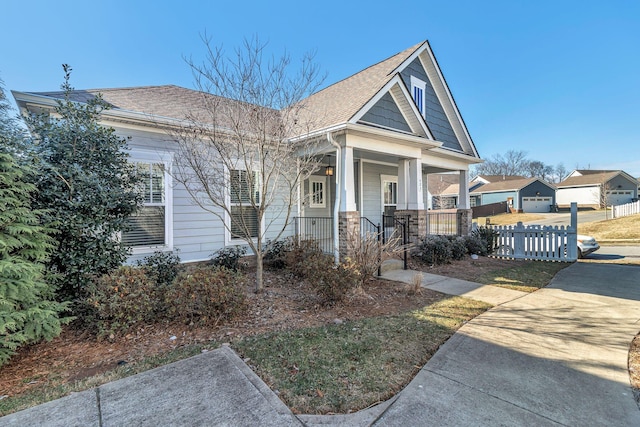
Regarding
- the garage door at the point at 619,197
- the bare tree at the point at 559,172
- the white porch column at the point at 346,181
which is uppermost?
the bare tree at the point at 559,172

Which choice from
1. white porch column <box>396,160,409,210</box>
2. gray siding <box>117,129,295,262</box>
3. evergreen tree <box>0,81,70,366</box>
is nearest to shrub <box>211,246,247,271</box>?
gray siding <box>117,129,295,262</box>

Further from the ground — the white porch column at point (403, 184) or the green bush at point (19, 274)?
the white porch column at point (403, 184)

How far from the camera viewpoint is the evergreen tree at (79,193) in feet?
13.2

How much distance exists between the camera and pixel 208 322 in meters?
4.04

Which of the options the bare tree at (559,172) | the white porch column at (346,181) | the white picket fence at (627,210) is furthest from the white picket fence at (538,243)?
the bare tree at (559,172)

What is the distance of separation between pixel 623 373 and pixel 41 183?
753 cm

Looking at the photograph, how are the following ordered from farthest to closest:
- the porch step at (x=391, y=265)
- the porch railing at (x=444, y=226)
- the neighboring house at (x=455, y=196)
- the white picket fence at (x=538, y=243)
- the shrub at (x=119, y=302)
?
1. the neighboring house at (x=455, y=196)
2. the porch railing at (x=444, y=226)
3. the white picket fence at (x=538, y=243)
4. the porch step at (x=391, y=265)
5. the shrub at (x=119, y=302)

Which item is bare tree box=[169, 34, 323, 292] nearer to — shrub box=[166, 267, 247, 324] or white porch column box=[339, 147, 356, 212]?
shrub box=[166, 267, 247, 324]

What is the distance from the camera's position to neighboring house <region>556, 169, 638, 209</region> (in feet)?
125

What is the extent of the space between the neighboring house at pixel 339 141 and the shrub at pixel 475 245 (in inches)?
86.4

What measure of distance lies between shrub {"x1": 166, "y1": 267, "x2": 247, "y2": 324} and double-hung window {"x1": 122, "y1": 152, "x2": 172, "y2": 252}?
2.78 meters

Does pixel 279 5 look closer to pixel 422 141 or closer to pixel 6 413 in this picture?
pixel 422 141

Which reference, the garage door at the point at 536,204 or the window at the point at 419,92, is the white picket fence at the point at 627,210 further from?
the window at the point at 419,92

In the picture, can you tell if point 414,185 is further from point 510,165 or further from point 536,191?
point 510,165
